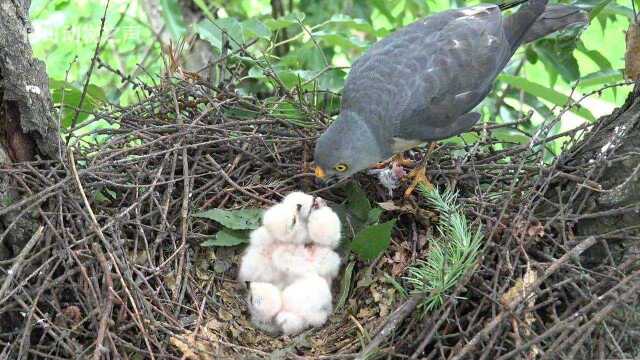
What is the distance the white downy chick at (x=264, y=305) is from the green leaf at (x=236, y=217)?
29 cm

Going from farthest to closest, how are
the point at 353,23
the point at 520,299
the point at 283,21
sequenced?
the point at 353,23
the point at 283,21
the point at 520,299

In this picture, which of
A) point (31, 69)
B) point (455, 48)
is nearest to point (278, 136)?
point (455, 48)

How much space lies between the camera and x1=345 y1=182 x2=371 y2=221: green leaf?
151 inches

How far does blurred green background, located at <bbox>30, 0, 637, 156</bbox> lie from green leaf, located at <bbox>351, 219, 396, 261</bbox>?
3.34ft

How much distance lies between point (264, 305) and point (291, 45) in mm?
3076

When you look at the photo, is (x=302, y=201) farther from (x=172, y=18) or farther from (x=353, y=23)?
(x=172, y=18)

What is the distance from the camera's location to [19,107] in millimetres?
3178

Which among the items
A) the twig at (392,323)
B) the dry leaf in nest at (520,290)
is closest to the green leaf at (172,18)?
the twig at (392,323)

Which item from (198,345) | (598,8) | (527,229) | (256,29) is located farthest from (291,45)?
(198,345)

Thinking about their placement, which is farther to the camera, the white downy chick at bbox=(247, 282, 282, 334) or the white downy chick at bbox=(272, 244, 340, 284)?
the white downy chick at bbox=(272, 244, 340, 284)

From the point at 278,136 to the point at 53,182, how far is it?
1173mm

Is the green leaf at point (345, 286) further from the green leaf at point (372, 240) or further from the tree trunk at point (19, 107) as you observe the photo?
the tree trunk at point (19, 107)

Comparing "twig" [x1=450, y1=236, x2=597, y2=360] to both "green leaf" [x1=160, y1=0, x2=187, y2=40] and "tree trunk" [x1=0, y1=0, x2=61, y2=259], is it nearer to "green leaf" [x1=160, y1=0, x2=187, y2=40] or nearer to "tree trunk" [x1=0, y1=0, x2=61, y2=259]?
"tree trunk" [x1=0, y1=0, x2=61, y2=259]

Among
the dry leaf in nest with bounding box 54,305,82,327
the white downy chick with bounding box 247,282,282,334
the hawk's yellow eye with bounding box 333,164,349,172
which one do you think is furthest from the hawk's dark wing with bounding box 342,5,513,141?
the dry leaf in nest with bounding box 54,305,82,327
